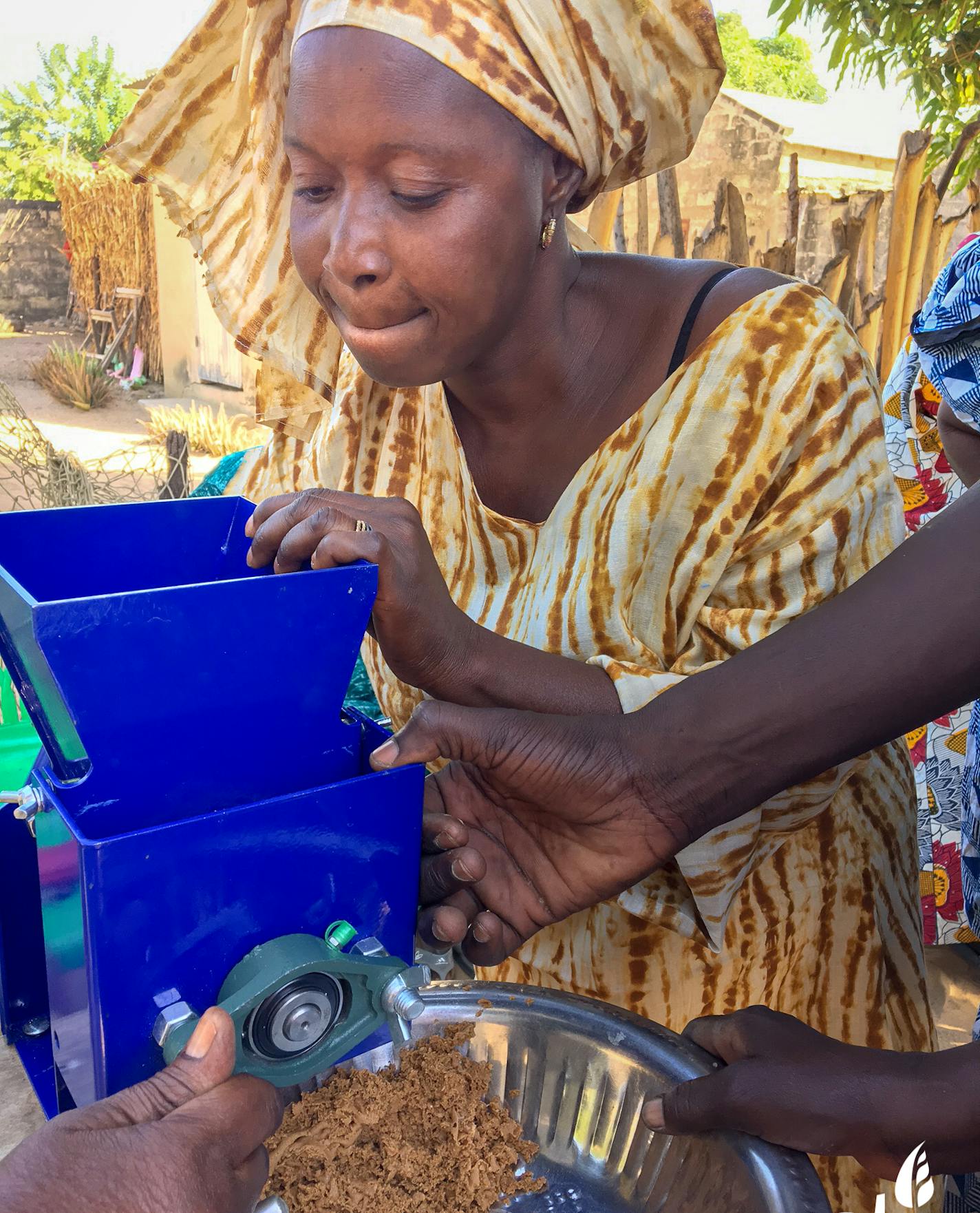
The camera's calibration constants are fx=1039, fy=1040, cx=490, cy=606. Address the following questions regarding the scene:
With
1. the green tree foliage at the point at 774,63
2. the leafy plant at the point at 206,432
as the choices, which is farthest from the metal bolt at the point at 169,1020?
the green tree foliage at the point at 774,63

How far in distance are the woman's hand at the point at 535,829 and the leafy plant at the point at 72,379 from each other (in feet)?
45.1

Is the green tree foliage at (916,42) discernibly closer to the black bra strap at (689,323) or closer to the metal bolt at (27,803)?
the black bra strap at (689,323)

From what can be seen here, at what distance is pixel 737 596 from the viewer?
1.36 meters

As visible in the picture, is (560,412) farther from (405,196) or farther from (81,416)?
(81,416)

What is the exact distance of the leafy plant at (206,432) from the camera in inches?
408

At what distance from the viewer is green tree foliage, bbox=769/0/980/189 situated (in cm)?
520

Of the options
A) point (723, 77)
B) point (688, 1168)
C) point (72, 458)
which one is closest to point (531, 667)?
point (688, 1168)

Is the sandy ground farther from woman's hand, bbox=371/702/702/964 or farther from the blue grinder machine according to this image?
the blue grinder machine

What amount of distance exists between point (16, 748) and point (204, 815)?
2.68 m

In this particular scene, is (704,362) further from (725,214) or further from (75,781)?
(725,214)

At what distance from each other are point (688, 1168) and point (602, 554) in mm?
748

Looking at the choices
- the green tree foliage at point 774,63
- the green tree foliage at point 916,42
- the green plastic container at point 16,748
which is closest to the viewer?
the green plastic container at point 16,748

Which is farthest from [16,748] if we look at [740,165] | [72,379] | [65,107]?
[65,107]

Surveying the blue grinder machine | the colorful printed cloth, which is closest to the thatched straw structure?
the colorful printed cloth
